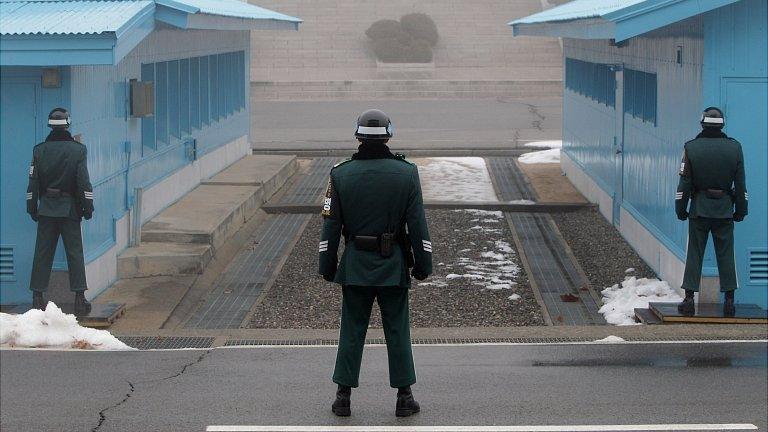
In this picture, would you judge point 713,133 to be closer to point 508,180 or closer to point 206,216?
point 206,216

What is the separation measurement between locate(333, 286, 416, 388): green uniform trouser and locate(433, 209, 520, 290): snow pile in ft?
20.0

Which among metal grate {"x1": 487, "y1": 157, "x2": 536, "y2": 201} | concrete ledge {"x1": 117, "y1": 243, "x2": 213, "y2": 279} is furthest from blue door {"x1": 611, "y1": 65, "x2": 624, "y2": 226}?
concrete ledge {"x1": 117, "y1": 243, "x2": 213, "y2": 279}

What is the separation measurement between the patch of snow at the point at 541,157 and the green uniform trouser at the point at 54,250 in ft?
55.0

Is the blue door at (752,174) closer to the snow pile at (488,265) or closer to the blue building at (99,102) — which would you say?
the snow pile at (488,265)

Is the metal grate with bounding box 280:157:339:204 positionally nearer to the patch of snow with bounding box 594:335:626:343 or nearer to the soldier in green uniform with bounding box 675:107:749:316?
the soldier in green uniform with bounding box 675:107:749:316

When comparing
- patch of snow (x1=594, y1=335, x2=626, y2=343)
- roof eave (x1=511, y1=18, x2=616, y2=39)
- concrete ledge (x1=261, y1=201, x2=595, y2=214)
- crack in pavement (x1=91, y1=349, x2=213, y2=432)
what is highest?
roof eave (x1=511, y1=18, x2=616, y2=39)

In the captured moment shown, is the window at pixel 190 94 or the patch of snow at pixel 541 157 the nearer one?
the window at pixel 190 94

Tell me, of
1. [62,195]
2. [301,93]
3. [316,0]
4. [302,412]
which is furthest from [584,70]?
[316,0]

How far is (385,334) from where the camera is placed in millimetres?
7516

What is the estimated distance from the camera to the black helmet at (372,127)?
7.29 meters

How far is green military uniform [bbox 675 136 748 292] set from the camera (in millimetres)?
10805

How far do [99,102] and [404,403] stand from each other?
22.0ft

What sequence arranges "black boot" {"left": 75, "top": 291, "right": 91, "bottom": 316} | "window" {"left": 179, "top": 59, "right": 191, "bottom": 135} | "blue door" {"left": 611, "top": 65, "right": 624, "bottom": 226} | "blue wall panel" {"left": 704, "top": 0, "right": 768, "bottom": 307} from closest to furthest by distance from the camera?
"black boot" {"left": 75, "top": 291, "right": 91, "bottom": 316}, "blue wall panel" {"left": 704, "top": 0, "right": 768, "bottom": 307}, "blue door" {"left": 611, "top": 65, "right": 624, "bottom": 226}, "window" {"left": 179, "top": 59, "right": 191, "bottom": 135}

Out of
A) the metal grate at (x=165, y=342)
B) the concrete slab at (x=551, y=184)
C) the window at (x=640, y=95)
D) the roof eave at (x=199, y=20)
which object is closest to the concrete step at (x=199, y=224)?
the roof eave at (x=199, y=20)
